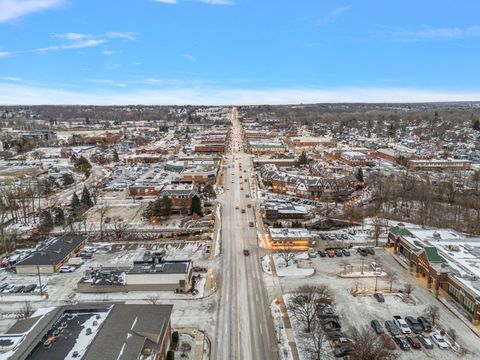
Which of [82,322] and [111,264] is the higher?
[82,322]

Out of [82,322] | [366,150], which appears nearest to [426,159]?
[366,150]

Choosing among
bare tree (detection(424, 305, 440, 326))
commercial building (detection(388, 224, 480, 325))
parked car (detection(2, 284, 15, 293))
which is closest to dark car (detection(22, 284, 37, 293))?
parked car (detection(2, 284, 15, 293))

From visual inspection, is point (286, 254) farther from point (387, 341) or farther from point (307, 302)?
point (387, 341)

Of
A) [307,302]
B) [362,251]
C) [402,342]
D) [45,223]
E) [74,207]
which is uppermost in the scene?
[307,302]

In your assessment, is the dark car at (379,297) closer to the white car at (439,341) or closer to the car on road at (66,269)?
the white car at (439,341)

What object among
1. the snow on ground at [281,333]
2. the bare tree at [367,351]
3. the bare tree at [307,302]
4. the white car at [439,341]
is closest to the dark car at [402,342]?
the bare tree at [367,351]

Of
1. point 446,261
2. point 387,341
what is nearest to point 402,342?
point 387,341

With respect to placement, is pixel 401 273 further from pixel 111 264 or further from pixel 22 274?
pixel 22 274
